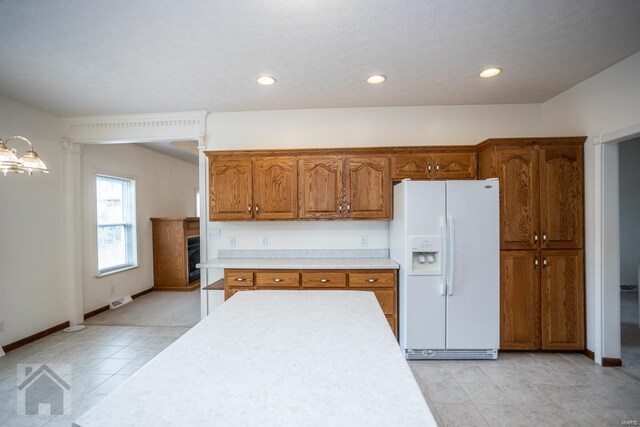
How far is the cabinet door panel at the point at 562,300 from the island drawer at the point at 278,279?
95.0 inches

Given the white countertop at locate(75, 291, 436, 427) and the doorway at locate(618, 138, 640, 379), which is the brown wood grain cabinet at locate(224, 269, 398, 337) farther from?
the doorway at locate(618, 138, 640, 379)

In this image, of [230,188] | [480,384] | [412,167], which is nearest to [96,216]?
[230,188]

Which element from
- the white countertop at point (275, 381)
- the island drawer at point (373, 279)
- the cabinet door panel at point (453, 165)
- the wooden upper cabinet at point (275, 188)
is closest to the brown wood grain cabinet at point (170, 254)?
the wooden upper cabinet at point (275, 188)

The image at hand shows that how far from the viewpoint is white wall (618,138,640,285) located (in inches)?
201

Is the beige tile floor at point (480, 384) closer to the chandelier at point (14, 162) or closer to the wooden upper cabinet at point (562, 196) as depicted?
the wooden upper cabinet at point (562, 196)

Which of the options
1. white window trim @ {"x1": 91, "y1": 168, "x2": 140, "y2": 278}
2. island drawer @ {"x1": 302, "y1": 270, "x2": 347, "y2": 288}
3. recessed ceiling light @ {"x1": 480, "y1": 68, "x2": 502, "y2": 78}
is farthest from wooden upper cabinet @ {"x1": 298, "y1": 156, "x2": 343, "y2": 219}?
white window trim @ {"x1": 91, "y1": 168, "x2": 140, "y2": 278}

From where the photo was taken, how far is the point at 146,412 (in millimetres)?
711

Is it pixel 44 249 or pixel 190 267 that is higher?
pixel 44 249

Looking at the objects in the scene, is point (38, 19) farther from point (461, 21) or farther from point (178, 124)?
point (461, 21)

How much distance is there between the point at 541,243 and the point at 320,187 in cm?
224

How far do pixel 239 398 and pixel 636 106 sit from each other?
345 cm

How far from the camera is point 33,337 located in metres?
3.18

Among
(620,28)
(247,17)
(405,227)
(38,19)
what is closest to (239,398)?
(247,17)

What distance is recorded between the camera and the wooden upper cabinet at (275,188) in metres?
3.18
